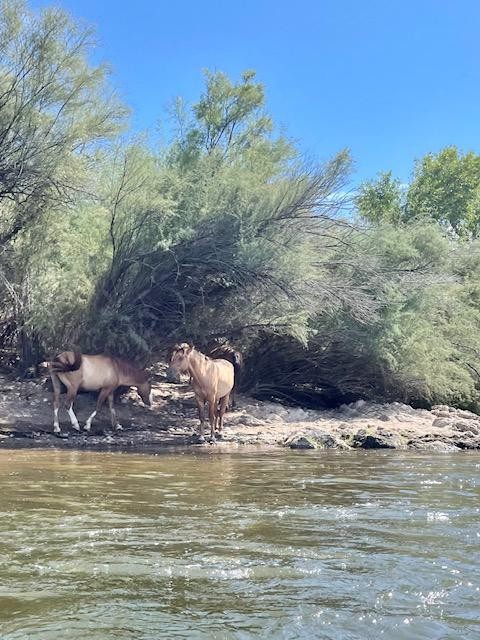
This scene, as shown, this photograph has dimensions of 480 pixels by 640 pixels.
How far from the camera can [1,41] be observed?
1477 centimetres

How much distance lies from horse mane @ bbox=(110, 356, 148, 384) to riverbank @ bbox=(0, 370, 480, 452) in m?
0.92

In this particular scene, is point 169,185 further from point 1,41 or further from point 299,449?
point 299,449

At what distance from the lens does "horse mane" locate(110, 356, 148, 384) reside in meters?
15.2

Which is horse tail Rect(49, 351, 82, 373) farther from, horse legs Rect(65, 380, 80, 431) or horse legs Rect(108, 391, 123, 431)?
horse legs Rect(108, 391, 123, 431)

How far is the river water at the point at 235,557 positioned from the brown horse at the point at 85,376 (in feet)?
17.9

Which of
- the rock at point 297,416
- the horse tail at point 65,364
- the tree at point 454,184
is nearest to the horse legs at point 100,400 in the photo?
the horse tail at point 65,364

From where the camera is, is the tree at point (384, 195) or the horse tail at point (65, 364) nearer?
the horse tail at point (65, 364)

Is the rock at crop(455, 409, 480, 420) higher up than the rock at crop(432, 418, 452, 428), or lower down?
higher up

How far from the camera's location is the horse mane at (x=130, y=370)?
1524cm

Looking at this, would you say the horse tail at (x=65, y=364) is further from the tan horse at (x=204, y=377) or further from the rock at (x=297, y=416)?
the rock at (x=297, y=416)

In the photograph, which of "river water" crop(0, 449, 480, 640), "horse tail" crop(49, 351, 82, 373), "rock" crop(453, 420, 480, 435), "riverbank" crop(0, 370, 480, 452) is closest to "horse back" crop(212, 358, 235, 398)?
"riverbank" crop(0, 370, 480, 452)

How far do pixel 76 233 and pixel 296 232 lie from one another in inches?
193

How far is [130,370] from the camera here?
15523 millimetres

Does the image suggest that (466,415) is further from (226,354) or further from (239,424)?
(226,354)
